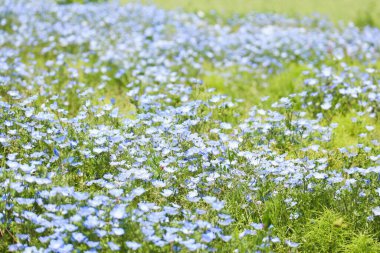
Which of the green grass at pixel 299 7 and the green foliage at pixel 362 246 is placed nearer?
the green foliage at pixel 362 246

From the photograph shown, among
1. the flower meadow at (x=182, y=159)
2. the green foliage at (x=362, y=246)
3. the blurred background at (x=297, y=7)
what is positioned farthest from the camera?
the blurred background at (x=297, y=7)

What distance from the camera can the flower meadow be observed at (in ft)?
11.5

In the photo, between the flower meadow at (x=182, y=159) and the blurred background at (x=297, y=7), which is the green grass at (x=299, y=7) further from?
the flower meadow at (x=182, y=159)

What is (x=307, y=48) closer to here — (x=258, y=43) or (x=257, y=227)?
(x=258, y=43)

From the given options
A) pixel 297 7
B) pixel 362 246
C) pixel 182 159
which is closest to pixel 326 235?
pixel 362 246

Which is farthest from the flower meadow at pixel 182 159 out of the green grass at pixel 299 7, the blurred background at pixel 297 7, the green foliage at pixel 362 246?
the green grass at pixel 299 7

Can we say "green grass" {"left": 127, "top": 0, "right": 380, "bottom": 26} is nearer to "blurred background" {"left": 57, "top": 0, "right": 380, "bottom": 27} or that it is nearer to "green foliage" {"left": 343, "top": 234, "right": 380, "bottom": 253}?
"blurred background" {"left": 57, "top": 0, "right": 380, "bottom": 27}

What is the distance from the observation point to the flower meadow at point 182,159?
3.51m

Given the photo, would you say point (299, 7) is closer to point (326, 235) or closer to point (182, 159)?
point (182, 159)

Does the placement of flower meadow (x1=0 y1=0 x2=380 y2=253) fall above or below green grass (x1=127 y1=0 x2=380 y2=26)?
below

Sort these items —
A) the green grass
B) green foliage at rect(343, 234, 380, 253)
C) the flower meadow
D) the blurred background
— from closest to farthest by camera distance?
the flower meadow, green foliage at rect(343, 234, 380, 253), the blurred background, the green grass

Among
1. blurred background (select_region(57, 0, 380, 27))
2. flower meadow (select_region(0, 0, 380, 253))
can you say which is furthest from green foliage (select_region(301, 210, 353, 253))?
blurred background (select_region(57, 0, 380, 27))

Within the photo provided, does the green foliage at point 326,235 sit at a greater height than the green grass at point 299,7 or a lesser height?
lesser

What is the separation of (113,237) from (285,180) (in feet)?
4.83
